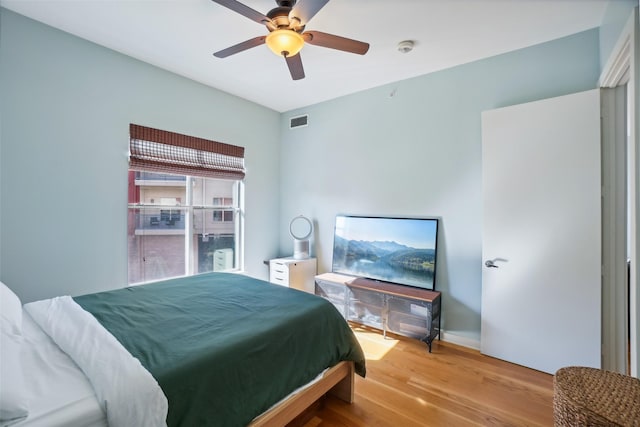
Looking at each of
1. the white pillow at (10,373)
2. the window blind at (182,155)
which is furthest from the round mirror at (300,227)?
the white pillow at (10,373)

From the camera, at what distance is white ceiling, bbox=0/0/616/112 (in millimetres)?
2031

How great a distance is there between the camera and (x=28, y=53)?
2227 millimetres

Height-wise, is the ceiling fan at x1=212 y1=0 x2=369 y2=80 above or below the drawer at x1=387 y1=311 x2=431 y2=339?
above

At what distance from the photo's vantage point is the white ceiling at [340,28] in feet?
6.66

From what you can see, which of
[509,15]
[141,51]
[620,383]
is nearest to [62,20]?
[141,51]

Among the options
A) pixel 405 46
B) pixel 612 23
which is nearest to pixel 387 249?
pixel 405 46

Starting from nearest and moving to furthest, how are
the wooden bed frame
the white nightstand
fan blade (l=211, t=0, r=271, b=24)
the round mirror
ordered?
the wooden bed frame
fan blade (l=211, t=0, r=271, b=24)
the white nightstand
the round mirror

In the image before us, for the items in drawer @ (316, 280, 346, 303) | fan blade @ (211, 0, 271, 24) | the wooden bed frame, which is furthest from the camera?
drawer @ (316, 280, 346, 303)

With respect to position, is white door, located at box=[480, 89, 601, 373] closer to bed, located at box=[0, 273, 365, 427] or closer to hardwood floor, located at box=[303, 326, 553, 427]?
hardwood floor, located at box=[303, 326, 553, 427]

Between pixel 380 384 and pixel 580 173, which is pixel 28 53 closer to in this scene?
pixel 380 384

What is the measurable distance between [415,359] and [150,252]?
2.84 metres

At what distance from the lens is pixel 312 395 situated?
1.69 metres

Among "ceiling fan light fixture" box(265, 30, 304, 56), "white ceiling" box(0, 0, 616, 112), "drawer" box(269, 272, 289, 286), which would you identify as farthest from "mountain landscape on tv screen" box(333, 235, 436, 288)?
"ceiling fan light fixture" box(265, 30, 304, 56)

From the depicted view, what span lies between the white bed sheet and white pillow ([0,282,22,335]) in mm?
97
